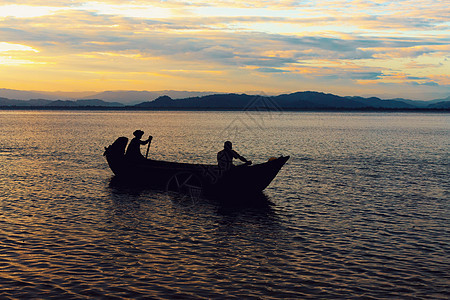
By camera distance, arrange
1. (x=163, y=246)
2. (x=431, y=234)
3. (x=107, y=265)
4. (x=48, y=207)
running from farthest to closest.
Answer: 1. (x=48, y=207)
2. (x=431, y=234)
3. (x=163, y=246)
4. (x=107, y=265)

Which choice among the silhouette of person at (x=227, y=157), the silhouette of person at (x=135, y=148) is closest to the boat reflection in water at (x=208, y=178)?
the silhouette of person at (x=227, y=157)

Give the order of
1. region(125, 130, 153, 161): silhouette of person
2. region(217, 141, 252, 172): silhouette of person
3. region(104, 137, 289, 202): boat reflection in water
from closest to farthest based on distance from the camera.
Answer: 1. region(217, 141, 252, 172): silhouette of person
2. region(104, 137, 289, 202): boat reflection in water
3. region(125, 130, 153, 161): silhouette of person

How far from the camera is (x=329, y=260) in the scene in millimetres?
12602

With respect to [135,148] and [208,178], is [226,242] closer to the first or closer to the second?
[208,178]

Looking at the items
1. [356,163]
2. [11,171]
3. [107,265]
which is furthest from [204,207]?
[356,163]

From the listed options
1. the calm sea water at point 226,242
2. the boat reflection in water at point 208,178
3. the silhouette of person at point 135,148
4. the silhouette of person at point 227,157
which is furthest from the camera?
the silhouette of person at point 135,148

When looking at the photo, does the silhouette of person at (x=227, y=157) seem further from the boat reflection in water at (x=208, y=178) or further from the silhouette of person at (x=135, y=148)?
the silhouette of person at (x=135, y=148)

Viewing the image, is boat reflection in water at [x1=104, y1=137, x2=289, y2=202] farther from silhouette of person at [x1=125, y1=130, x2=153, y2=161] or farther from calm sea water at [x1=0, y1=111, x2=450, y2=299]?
calm sea water at [x1=0, y1=111, x2=450, y2=299]

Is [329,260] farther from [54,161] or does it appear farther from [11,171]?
[54,161]

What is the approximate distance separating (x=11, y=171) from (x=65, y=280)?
23.4 metres

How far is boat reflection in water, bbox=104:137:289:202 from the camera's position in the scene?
2219 cm

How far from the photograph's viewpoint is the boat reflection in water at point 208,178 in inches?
874

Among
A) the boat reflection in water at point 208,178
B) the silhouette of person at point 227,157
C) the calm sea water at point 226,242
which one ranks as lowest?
the calm sea water at point 226,242

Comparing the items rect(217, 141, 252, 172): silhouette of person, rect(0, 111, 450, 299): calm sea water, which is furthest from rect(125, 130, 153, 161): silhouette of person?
rect(217, 141, 252, 172): silhouette of person
